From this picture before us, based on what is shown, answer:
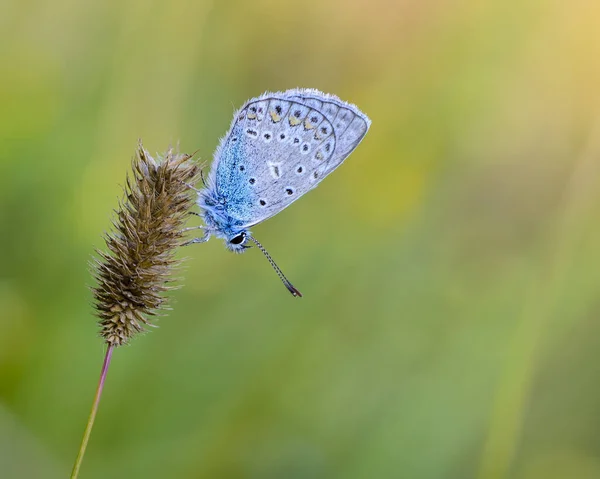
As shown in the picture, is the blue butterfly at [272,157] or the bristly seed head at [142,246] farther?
the blue butterfly at [272,157]

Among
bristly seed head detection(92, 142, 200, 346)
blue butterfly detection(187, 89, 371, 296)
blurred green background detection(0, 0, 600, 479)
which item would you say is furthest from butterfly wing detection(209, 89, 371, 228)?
bristly seed head detection(92, 142, 200, 346)

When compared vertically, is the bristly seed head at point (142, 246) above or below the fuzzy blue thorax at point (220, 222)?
below

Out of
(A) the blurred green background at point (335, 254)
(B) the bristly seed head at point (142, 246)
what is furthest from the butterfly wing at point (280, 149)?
(B) the bristly seed head at point (142, 246)

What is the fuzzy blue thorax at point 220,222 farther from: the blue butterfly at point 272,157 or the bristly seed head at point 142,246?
the bristly seed head at point 142,246

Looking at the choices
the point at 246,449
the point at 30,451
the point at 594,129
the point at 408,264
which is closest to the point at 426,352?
the point at 408,264

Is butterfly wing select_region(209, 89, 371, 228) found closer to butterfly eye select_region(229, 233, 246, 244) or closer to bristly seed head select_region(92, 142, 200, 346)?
butterfly eye select_region(229, 233, 246, 244)

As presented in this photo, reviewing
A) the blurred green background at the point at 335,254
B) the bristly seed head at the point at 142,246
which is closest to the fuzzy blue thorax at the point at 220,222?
the blurred green background at the point at 335,254

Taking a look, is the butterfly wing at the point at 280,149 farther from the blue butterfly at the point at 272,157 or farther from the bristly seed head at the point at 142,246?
the bristly seed head at the point at 142,246
